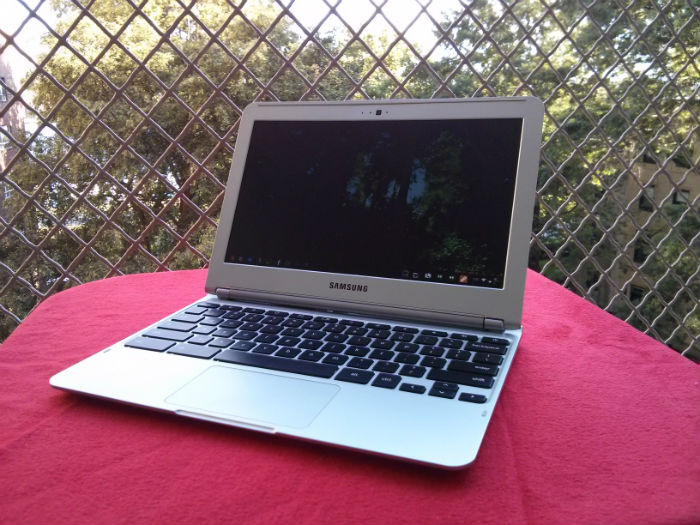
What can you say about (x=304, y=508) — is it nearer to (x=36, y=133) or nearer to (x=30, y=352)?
(x=30, y=352)

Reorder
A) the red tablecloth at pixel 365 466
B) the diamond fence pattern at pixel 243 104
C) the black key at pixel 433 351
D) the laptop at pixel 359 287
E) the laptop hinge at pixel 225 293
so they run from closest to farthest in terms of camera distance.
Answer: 1. the red tablecloth at pixel 365 466
2. the laptop at pixel 359 287
3. the black key at pixel 433 351
4. the laptop hinge at pixel 225 293
5. the diamond fence pattern at pixel 243 104

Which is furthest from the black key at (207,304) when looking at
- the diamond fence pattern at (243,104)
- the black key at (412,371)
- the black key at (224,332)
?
the diamond fence pattern at (243,104)

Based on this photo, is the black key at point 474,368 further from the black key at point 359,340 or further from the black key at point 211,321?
the black key at point 211,321

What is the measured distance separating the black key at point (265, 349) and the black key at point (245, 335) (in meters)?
0.03

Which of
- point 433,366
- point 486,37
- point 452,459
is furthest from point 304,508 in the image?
point 486,37

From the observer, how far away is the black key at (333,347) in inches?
21.5

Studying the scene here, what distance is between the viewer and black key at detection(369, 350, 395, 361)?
522 mm

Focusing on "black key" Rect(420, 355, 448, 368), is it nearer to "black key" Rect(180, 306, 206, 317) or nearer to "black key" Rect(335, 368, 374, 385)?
"black key" Rect(335, 368, 374, 385)

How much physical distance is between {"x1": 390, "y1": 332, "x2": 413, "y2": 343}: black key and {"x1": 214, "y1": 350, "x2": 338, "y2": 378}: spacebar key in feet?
0.33

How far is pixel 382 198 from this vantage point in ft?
2.30

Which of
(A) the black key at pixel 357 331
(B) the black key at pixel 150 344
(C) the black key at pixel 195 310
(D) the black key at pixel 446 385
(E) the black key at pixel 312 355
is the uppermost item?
(D) the black key at pixel 446 385

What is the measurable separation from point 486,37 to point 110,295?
4.44 feet

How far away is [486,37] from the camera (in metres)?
1.62

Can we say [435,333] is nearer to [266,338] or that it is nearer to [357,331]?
[357,331]
